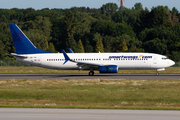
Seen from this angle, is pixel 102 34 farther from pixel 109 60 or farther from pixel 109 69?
pixel 109 69

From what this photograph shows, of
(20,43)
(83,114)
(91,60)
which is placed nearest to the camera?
(83,114)

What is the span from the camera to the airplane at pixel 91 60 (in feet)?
140

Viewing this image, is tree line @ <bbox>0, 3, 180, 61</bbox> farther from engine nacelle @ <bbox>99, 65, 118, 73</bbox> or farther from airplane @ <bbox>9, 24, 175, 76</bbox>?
engine nacelle @ <bbox>99, 65, 118, 73</bbox>

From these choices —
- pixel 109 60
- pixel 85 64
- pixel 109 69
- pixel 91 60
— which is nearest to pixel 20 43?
pixel 85 64

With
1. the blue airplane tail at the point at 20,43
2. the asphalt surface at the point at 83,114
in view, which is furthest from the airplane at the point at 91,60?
the asphalt surface at the point at 83,114

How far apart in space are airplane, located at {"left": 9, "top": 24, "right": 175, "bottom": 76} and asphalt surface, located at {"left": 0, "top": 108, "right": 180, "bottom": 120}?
2507 cm

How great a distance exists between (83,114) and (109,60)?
28204 mm

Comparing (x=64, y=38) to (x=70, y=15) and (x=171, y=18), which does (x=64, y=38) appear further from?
(x=171, y=18)

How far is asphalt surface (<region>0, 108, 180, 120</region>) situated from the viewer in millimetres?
14315

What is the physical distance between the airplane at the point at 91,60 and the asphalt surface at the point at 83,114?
82.2ft

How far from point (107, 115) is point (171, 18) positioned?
137 m

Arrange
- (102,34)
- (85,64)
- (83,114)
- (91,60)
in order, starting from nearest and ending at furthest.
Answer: (83,114) → (85,64) → (91,60) → (102,34)

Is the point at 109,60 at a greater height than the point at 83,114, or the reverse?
the point at 109,60

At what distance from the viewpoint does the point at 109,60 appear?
43188 millimetres
